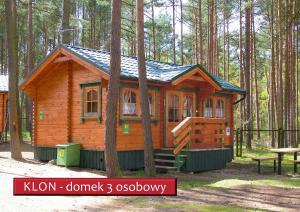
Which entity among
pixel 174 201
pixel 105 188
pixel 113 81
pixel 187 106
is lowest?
pixel 174 201

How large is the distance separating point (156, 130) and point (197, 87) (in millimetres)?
2844

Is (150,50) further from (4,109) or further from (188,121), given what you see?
(188,121)

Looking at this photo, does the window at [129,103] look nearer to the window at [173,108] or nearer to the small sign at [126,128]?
the small sign at [126,128]

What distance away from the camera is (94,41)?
34.6m

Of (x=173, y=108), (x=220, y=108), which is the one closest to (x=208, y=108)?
(x=220, y=108)

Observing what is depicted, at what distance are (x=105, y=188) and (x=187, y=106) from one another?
7421mm

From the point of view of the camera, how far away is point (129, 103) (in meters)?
13.8

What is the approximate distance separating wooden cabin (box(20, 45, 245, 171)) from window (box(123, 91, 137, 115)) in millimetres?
33

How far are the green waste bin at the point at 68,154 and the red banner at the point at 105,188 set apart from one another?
4542mm

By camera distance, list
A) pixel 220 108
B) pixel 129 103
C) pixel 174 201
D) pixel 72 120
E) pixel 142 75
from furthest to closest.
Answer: pixel 220 108
pixel 72 120
pixel 129 103
pixel 142 75
pixel 174 201

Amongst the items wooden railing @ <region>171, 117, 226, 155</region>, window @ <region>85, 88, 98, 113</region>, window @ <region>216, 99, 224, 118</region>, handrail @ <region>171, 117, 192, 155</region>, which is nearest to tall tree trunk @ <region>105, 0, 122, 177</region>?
wooden railing @ <region>171, 117, 226, 155</region>

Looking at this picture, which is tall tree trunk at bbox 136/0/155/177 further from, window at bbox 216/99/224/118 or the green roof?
window at bbox 216/99/224/118

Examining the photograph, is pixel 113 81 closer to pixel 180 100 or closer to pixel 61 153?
pixel 61 153

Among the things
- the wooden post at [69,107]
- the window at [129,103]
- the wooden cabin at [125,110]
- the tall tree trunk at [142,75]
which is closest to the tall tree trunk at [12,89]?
the wooden cabin at [125,110]
